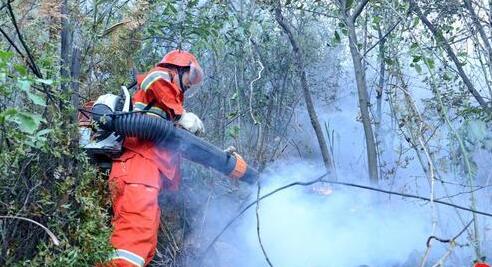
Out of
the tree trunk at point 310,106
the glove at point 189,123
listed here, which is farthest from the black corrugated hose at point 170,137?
the tree trunk at point 310,106

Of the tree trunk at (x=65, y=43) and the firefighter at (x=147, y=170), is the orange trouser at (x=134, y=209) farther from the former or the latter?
the tree trunk at (x=65, y=43)

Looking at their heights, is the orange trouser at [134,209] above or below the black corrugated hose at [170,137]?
below

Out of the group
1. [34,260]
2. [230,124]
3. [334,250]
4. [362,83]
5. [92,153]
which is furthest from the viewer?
[230,124]

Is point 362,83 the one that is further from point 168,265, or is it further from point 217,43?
point 168,265

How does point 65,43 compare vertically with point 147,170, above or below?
above

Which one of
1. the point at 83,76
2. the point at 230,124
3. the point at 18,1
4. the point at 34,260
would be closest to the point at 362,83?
the point at 230,124

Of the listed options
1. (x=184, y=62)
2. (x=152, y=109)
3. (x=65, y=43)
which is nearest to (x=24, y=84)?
(x=65, y=43)

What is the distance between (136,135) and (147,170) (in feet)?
0.92

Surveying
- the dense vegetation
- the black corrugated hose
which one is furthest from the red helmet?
the black corrugated hose

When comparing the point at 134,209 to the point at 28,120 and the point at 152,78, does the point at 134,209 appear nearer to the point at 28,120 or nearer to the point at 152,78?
Answer: the point at 152,78

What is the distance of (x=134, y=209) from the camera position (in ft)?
12.4

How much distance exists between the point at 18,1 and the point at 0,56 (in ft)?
6.44

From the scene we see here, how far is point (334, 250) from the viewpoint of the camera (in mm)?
4746

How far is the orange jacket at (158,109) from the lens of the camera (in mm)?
4074
